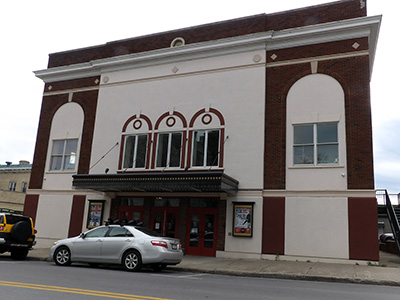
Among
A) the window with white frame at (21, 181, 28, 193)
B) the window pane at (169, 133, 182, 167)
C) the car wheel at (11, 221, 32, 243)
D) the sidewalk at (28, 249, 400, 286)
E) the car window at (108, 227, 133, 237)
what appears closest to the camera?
the sidewalk at (28, 249, 400, 286)

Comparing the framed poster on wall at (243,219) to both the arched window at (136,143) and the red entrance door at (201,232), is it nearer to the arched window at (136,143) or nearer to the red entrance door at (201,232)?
the red entrance door at (201,232)

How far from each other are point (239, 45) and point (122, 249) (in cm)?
1158

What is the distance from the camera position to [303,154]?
16.8m

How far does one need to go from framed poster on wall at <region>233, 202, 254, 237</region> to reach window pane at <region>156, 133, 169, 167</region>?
459 centimetres

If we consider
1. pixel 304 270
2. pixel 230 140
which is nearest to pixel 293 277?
pixel 304 270

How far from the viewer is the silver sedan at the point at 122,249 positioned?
11859 millimetres

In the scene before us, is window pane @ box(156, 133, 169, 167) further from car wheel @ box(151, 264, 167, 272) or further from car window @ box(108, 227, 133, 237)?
car wheel @ box(151, 264, 167, 272)

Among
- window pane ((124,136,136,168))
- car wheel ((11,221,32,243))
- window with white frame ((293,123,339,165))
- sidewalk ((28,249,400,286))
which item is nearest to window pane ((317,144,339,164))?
window with white frame ((293,123,339,165))

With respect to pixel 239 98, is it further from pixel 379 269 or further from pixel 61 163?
pixel 61 163

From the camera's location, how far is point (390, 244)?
21938 millimetres

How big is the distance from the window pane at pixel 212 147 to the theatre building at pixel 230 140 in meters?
0.05

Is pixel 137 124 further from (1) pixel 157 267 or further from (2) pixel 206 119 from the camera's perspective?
(1) pixel 157 267

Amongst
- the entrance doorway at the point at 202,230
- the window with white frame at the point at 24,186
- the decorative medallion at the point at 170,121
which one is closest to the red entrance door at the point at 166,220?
the entrance doorway at the point at 202,230

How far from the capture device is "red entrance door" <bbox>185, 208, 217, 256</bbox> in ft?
57.3
